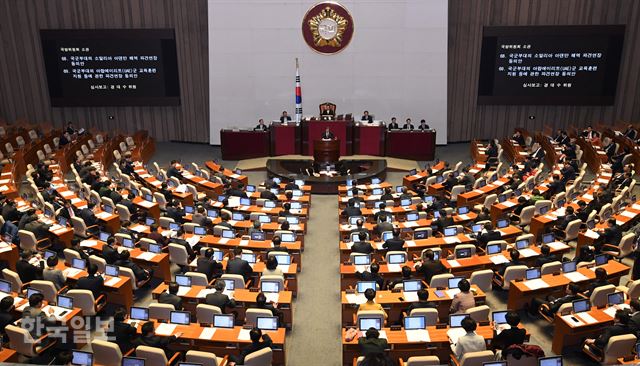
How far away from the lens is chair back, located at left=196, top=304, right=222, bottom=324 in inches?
364

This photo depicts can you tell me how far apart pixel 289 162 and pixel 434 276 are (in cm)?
1213

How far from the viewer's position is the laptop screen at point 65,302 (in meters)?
9.73

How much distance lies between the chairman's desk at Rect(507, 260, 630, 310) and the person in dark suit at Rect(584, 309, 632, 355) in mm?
1630

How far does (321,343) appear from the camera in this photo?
33.1 ft

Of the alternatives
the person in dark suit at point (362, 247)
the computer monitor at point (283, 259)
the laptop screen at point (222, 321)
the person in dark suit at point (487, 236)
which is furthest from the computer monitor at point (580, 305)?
the laptop screen at point (222, 321)

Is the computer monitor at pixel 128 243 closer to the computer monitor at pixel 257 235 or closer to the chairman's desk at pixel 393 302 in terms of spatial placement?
the computer monitor at pixel 257 235

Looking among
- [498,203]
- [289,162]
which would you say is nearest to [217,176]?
[289,162]

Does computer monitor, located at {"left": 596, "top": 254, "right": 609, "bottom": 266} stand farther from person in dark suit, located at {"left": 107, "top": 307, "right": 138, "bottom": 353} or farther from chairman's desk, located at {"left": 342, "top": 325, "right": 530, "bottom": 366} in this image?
person in dark suit, located at {"left": 107, "top": 307, "right": 138, "bottom": 353}

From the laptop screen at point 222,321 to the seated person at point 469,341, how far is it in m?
3.72

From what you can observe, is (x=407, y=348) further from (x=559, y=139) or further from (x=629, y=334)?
(x=559, y=139)

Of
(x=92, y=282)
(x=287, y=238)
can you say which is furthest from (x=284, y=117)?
(x=92, y=282)

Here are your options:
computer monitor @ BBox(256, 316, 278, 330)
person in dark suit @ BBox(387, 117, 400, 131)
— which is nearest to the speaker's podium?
person in dark suit @ BBox(387, 117, 400, 131)

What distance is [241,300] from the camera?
394 inches

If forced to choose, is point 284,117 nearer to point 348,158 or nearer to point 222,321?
point 348,158
